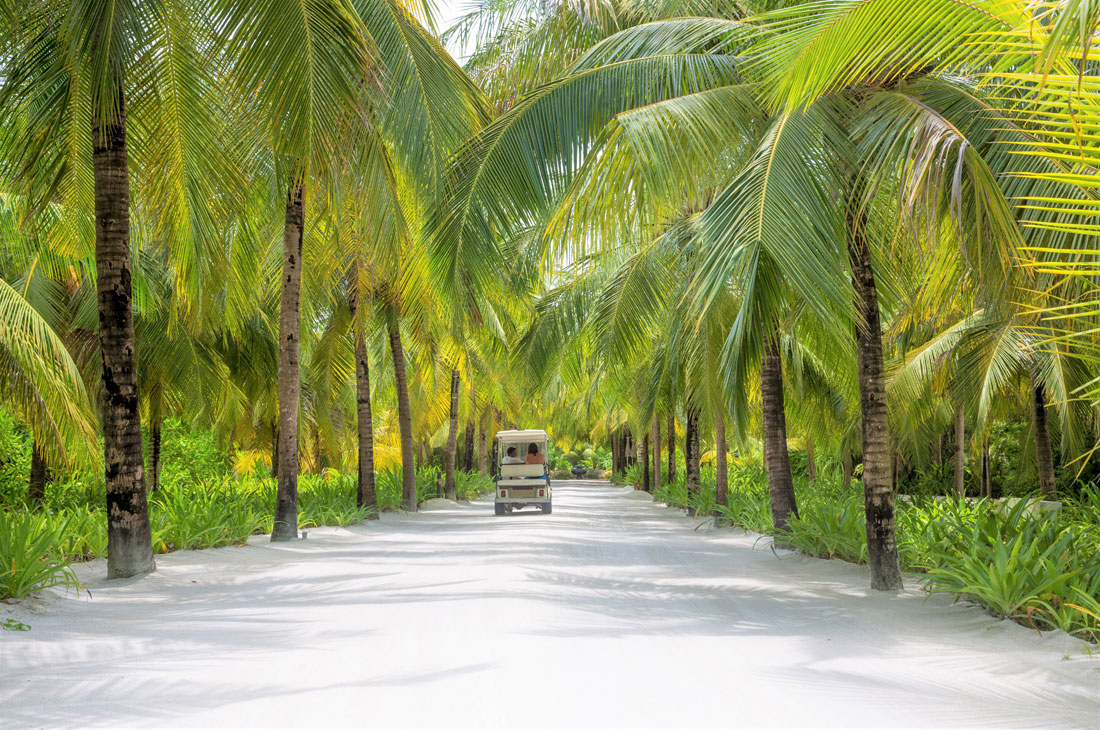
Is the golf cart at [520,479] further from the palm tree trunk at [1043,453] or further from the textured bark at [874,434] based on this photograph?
the textured bark at [874,434]

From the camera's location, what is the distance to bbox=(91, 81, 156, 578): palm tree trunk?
8.68 metres

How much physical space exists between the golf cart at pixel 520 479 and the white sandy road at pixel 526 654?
1174 centimetres

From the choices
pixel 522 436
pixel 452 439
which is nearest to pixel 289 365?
pixel 522 436

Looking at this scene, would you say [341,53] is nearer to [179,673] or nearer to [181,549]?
[179,673]

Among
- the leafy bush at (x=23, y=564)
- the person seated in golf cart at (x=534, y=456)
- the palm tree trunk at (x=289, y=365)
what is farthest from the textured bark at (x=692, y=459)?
the leafy bush at (x=23, y=564)

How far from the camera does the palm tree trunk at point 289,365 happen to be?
13297 millimetres

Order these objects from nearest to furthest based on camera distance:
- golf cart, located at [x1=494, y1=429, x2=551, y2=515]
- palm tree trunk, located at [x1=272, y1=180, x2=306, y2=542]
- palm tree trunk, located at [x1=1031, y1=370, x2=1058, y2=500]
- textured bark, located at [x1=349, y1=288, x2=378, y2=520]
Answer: palm tree trunk, located at [x1=1031, y1=370, x2=1058, y2=500], palm tree trunk, located at [x1=272, y1=180, x2=306, y2=542], textured bark, located at [x1=349, y1=288, x2=378, y2=520], golf cart, located at [x1=494, y1=429, x2=551, y2=515]

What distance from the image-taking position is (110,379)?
28.5 ft

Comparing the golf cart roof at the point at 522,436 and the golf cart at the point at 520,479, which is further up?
the golf cart roof at the point at 522,436

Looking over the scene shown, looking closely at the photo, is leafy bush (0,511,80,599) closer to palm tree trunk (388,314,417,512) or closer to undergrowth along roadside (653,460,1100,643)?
undergrowth along roadside (653,460,1100,643)

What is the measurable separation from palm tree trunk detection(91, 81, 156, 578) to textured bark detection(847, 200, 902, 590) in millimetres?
7142

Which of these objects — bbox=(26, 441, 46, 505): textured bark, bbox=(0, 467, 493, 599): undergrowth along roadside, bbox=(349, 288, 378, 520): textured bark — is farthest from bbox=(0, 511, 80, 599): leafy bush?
bbox=(349, 288, 378, 520): textured bark

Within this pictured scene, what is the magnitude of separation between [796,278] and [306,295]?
484 inches

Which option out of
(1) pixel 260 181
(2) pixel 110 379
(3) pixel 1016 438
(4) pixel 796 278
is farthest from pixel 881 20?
(3) pixel 1016 438
